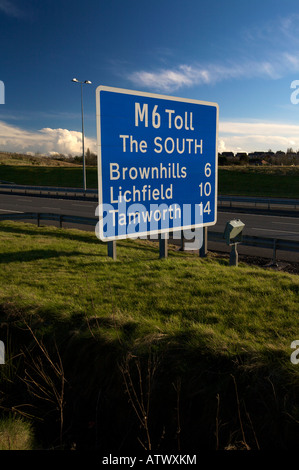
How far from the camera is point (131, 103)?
241 inches

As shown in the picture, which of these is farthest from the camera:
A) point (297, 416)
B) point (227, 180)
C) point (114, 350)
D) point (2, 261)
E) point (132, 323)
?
point (227, 180)

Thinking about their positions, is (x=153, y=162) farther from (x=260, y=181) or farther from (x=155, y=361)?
(x=260, y=181)

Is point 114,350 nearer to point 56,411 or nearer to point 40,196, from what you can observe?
point 56,411

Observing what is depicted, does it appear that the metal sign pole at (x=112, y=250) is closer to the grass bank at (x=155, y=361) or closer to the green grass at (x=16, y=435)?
the grass bank at (x=155, y=361)

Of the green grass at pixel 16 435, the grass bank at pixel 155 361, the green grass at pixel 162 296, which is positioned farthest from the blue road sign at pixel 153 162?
the green grass at pixel 16 435

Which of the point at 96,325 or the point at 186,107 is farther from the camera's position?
the point at 186,107

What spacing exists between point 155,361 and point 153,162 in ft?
12.3

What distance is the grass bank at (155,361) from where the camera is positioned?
3279 millimetres

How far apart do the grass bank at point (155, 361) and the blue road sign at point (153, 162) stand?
3.60 feet

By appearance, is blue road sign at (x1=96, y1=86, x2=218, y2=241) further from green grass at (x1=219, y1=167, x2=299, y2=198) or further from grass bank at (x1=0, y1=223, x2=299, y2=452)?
green grass at (x1=219, y1=167, x2=299, y2=198)

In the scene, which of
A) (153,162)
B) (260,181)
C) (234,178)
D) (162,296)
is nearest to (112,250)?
(153,162)

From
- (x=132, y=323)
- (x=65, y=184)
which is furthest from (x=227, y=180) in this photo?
(x=132, y=323)

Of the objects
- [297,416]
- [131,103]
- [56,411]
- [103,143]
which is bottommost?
[56,411]

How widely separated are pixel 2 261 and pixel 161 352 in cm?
552
